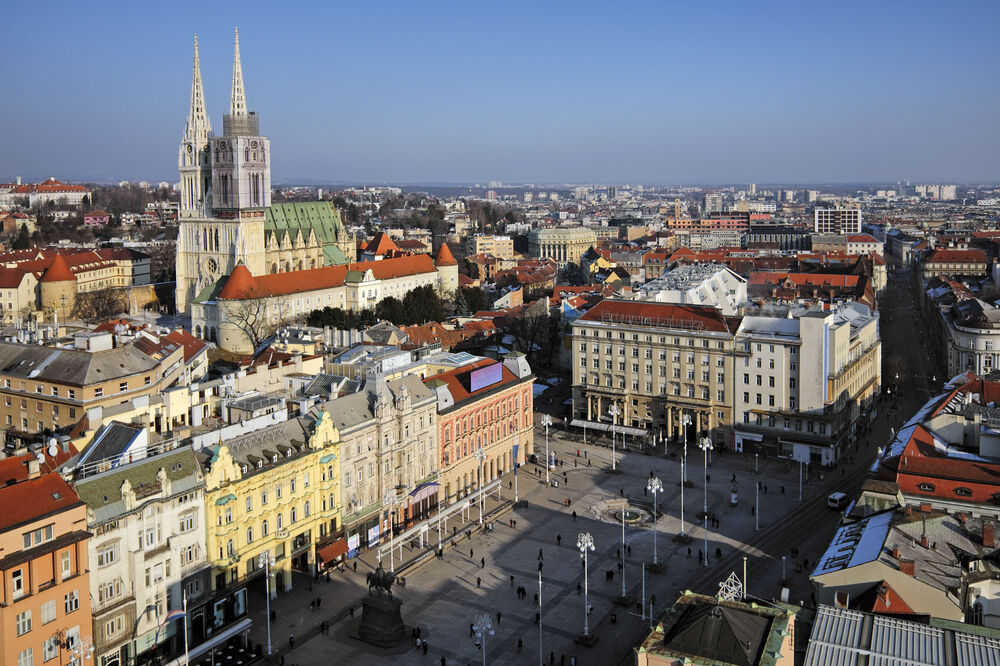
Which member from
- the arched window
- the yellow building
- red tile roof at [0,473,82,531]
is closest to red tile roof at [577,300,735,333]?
the yellow building

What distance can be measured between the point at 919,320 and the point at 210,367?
109745 mm

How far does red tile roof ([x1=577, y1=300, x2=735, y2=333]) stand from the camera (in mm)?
86938

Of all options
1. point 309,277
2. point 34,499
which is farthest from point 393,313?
point 34,499

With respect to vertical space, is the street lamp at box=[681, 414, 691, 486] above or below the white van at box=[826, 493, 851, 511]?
above

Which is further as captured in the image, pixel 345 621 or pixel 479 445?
pixel 479 445

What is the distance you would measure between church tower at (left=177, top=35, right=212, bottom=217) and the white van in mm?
103015

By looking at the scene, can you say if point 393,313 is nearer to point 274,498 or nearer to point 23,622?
point 274,498

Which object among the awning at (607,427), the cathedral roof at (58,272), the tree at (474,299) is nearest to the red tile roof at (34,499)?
the awning at (607,427)

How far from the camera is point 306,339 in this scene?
87375mm

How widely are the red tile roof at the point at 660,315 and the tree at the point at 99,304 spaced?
83.2 m

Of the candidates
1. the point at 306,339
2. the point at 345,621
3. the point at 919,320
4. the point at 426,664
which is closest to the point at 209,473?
the point at 345,621

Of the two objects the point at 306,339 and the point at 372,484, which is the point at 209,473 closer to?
the point at 372,484

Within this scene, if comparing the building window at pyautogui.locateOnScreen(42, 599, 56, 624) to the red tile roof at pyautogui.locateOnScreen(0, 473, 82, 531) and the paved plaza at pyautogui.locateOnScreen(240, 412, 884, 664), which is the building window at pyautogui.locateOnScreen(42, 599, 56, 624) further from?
the paved plaza at pyautogui.locateOnScreen(240, 412, 884, 664)

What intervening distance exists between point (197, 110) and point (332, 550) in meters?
106
